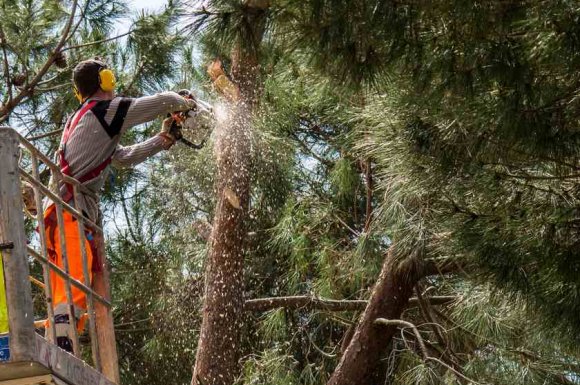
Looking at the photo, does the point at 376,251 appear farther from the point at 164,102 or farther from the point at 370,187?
the point at 164,102

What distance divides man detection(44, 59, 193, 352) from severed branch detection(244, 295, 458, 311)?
144 inches

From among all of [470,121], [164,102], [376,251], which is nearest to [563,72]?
[470,121]

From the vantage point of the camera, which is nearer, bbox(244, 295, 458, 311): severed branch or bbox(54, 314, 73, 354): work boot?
bbox(54, 314, 73, 354): work boot

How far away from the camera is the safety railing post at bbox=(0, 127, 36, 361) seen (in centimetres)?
488

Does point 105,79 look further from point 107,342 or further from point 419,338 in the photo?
point 419,338

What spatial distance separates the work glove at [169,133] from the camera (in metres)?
6.70

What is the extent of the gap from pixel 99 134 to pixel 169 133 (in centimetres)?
46

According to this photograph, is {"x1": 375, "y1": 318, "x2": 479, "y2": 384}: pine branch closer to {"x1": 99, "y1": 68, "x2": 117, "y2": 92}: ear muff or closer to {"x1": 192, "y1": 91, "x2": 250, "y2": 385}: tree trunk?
{"x1": 192, "y1": 91, "x2": 250, "y2": 385}: tree trunk

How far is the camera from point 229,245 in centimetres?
948

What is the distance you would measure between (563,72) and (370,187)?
440cm

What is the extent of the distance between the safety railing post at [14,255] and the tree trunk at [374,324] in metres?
4.57

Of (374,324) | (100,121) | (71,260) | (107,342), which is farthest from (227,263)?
(107,342)

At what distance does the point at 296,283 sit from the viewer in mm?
11078

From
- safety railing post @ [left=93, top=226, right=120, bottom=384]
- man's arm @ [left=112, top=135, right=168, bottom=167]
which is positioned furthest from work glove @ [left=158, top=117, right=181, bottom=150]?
safety railing post @ [left=93, top=226, right=120, bottom=384]
